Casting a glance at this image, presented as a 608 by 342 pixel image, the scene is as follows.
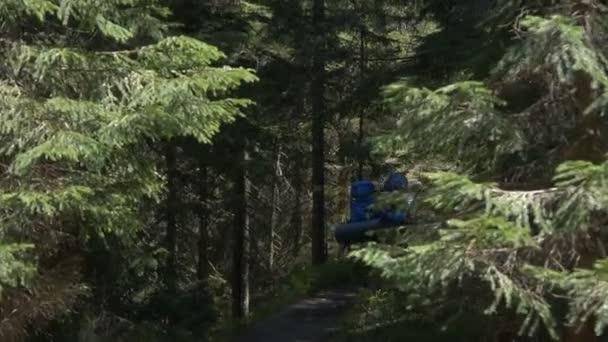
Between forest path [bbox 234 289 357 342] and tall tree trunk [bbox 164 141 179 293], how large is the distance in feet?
5.19

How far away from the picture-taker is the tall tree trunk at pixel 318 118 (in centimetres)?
1802

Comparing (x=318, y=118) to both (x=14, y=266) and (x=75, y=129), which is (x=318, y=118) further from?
(x=14, y=266)

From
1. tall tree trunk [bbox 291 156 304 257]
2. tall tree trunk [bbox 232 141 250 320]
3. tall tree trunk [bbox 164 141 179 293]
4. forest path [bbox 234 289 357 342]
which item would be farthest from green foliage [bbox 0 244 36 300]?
tall tree trunk [bbox 291 156 304 257]

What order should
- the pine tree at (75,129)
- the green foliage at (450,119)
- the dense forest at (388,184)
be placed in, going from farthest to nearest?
the pine tree at (75,129), the green foliage at (450,119), the dense forest at (388,184)

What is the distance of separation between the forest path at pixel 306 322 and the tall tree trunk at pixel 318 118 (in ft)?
12.8

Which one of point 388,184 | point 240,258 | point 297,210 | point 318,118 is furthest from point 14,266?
point 297,210

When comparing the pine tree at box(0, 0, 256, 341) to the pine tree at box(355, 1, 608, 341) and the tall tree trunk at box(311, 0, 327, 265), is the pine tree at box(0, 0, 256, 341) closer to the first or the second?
the pine tree at box(355, 1, 608, 341)

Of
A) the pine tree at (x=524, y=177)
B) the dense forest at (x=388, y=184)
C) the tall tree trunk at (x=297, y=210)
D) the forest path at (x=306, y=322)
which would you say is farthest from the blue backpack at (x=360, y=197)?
the pine tree at (x=524, y=177)

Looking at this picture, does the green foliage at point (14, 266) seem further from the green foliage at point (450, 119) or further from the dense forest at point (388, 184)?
the green foliage at point (450, 119)

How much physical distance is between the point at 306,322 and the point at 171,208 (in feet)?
10.6

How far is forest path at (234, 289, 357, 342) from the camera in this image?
544 inches

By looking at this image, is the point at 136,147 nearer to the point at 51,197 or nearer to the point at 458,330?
the point at 51,197

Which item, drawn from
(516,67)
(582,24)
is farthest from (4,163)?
(582,24)

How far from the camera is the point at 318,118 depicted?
19.1 metres
